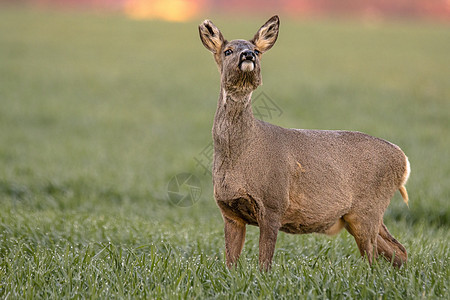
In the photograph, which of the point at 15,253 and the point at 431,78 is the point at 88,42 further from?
the point at 15,253

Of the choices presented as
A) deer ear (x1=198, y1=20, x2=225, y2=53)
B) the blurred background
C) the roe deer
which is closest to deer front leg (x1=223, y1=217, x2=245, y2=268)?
the roe deer

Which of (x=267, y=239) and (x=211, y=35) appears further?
(x=211, y=35)

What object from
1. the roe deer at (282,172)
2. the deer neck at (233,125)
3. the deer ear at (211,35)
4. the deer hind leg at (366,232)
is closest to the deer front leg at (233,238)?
the roe deer at (282,172)

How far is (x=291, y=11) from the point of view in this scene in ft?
177

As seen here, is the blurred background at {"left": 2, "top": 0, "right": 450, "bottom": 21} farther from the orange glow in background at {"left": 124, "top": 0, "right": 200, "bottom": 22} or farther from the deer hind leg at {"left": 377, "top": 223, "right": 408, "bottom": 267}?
→ the deer hind leg at {"left": 377, "top": 223, "right": 408, "bottom": 267}

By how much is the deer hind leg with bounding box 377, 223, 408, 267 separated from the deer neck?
1.68 metres

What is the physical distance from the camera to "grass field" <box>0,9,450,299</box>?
187 inches

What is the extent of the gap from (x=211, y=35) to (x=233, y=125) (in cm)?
78

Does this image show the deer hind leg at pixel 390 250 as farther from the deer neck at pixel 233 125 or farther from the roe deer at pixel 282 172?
the deer neck at pixel 233 125

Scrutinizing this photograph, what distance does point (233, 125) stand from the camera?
4.77 metres

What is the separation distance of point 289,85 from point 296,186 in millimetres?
16845

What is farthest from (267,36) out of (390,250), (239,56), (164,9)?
(164,9)

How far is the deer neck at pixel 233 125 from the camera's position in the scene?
4720 millimetres

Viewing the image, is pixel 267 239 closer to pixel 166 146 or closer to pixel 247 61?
pixel 247 61
